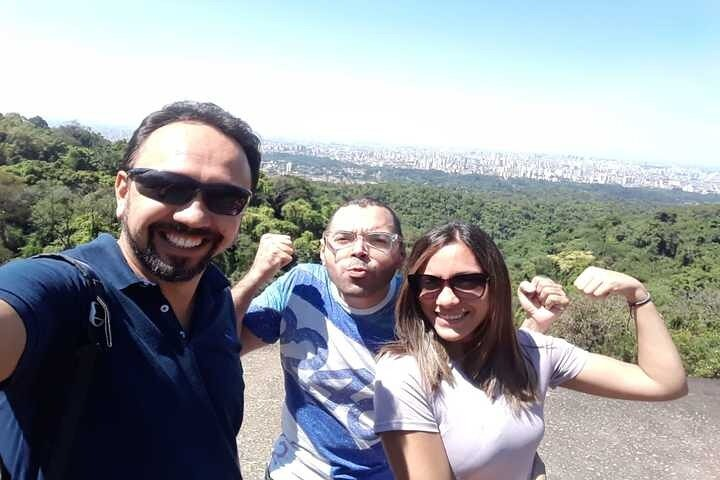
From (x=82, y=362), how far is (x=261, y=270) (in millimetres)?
925

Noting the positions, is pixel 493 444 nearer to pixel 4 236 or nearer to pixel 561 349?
pixel 561 349

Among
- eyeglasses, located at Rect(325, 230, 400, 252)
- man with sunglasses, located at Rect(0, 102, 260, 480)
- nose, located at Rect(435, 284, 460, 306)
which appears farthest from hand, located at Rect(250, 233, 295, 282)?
nose, located at Rect(435, 284, 460, 306)

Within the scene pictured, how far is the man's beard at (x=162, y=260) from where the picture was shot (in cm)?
112

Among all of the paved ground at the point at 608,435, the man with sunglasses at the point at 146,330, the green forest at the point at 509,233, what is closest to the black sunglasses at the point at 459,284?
the green forest at the point at 509,233

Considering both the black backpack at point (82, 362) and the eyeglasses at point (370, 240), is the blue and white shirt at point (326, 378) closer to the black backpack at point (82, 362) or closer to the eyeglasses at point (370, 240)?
the eyeglasses at point (370, 240)

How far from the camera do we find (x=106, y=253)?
3.60 ft

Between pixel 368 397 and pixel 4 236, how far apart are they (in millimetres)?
25011

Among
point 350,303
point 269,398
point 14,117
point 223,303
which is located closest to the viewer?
point 223,303

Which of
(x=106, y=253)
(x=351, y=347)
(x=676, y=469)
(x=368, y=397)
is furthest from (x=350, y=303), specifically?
(x=676, y=469)

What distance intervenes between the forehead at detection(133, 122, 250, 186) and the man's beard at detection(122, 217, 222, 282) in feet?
0.42

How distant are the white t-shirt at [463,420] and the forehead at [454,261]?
0.26 metres

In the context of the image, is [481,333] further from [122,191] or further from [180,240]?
[122,191]

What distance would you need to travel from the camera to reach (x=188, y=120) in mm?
1212

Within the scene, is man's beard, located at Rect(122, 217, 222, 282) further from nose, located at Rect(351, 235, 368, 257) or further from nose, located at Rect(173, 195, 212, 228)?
nose, located at Rect(351, 235, 368, 257)
